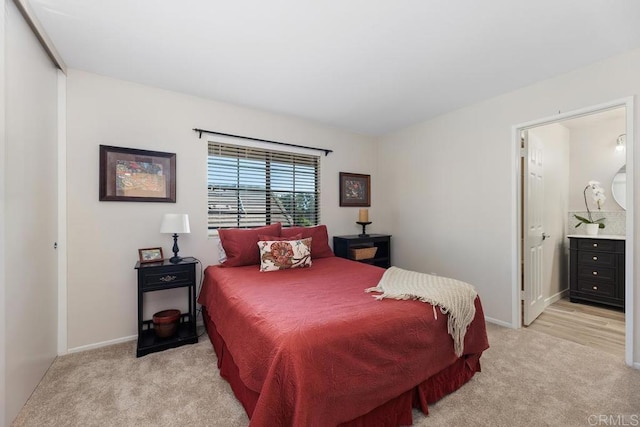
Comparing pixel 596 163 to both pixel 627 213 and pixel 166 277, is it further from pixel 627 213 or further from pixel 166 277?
pixel 166 277

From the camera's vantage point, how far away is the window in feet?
10.1

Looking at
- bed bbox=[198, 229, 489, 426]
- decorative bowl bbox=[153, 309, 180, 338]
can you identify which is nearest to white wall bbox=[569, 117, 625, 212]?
bed bbox=[198, 229, 489, 426]

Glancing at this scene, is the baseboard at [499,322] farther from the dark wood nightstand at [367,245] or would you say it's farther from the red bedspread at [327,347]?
the dark wood nightstand at [367,245]

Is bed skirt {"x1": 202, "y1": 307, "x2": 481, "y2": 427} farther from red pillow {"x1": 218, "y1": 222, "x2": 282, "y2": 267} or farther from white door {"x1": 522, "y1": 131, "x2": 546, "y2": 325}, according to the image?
white door {"x1": 522, "y1": 131, "x2": 546, "y2": 325}

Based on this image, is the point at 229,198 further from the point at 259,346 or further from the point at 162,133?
the point at 259,346

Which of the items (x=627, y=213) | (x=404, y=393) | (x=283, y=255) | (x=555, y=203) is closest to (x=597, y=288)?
(x=555, y=203)

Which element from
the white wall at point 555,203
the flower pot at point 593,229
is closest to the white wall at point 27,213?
the white wall at point 555,203

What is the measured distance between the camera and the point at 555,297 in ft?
12.1

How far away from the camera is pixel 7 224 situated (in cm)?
150

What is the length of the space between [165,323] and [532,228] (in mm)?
3811

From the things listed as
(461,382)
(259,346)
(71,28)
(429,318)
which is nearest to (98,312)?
(259,346)

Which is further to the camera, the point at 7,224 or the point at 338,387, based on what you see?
the point at 7,224

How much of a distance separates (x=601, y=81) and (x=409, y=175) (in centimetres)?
202

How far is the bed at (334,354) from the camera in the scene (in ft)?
3.90
